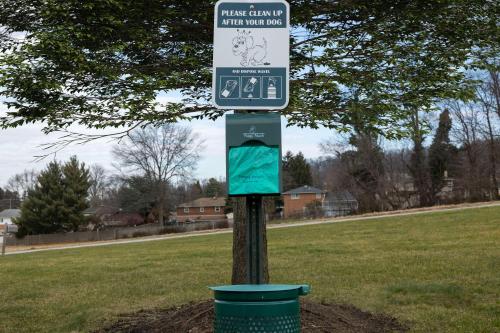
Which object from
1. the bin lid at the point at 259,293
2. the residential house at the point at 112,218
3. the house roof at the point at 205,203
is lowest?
the residential house at the point at 112,218

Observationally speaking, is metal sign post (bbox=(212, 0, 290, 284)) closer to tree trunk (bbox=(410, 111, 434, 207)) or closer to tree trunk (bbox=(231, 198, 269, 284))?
tree trunk (bbox=(231, 198, 269, 284))

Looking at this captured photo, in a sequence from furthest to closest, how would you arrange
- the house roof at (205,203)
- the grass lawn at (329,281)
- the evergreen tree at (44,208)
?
the house roof at (205,203) → the evergreen tree at (44,208) → the grass lawn at (329,281)

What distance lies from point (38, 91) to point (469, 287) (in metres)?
6.23

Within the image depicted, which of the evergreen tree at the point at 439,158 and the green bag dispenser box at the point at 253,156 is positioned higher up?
the evergreen tree at the point at 439,158

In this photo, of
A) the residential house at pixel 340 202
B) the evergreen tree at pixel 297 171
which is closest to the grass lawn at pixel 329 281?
the residential house at pixel 340 202

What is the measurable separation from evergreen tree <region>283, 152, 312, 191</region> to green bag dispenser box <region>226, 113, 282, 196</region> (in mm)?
79490

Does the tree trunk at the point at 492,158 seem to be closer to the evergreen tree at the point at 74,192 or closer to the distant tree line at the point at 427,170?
the distant tree line at the point at 427,170

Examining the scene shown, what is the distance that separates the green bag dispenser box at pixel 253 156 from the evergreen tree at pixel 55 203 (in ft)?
185

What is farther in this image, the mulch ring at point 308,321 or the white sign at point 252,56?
the mulch ring at point 308,321

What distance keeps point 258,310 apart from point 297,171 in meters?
81.6

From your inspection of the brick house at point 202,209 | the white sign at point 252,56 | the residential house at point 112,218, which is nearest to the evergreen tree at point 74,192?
the residential house at point 112,218

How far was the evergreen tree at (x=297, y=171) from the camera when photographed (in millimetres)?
83750

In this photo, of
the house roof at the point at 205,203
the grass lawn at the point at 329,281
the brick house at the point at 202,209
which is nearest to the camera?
the grass lawn at the point at 329,281

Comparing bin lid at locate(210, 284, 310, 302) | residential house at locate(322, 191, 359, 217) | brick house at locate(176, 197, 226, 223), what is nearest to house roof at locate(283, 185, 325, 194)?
residential house at locate(322, 191, 359, 217)
